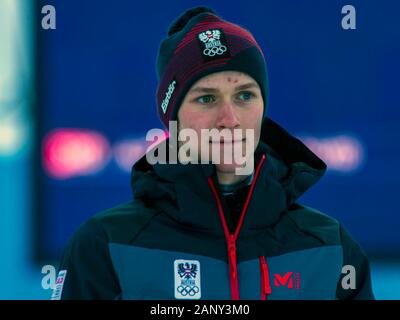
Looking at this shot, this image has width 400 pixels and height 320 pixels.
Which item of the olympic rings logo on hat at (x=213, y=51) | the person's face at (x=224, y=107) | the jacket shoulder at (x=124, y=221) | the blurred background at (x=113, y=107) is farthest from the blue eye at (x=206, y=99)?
the blurred background at (x=113, y=107)

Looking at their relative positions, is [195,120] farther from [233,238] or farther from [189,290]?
[189,290]

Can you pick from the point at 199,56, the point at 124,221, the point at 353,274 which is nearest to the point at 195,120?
the point at 199,56

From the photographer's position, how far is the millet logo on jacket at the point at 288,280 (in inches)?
69.6

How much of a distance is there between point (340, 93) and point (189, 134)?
67.1 inches

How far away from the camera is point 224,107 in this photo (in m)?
1.79

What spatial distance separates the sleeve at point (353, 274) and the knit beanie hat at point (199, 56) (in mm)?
465

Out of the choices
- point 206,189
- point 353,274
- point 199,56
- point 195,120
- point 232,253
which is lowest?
point 353,274

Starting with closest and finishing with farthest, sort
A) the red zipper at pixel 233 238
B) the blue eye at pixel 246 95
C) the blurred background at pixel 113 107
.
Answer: the red zipper at pixel 233 238 → the blue eye at pixel 246 95 → the blurred background at pixel 113 107

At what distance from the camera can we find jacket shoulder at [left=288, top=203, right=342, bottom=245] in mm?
1860

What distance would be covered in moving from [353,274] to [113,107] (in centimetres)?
173

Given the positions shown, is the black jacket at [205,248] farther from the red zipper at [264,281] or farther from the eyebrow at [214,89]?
the eyebrow at [214,89]

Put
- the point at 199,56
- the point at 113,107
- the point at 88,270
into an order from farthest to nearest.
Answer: the point at 113,107 → the point at 199,56 → the point at 88,270

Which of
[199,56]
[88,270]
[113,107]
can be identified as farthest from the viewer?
[113,107]
